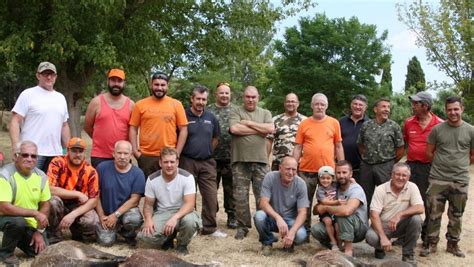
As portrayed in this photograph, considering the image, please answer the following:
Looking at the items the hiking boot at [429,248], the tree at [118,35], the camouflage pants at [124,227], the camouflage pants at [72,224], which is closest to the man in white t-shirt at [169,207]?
the camouflage pants at [124,227]

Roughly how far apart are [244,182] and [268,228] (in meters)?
0.86

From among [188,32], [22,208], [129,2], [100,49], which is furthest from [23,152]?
[188,32]

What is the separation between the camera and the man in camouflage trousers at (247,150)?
22.1 ft

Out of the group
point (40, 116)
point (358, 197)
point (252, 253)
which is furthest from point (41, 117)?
point (358, 197)

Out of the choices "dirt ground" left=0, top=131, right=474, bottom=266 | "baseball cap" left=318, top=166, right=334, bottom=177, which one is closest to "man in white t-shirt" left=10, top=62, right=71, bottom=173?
"dirt ground" left=0, top=131, right=474, bottom=266

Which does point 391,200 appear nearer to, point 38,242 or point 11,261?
point 38,242

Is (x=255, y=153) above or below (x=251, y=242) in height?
above

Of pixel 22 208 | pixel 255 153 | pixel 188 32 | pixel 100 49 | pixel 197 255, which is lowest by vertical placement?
pixel 197 255

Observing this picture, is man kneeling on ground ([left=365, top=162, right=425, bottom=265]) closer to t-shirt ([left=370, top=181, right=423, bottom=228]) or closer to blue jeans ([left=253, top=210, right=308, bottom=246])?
t-shirt ([left=370, top=181, right=423, bottom=228])

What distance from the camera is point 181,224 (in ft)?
19.2

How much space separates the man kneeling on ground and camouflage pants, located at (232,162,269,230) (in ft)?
4.87

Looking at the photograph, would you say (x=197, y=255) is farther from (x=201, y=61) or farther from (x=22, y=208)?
(x=201, y=61)

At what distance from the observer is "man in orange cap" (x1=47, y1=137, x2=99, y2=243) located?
5867 mm

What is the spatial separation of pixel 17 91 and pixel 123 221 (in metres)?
29.8
